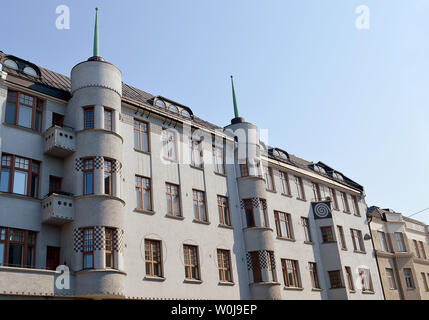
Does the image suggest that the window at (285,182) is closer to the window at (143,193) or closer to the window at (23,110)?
the window at (143,193)

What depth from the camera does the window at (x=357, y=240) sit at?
40.8m

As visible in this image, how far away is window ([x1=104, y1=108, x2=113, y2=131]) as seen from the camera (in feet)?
79.6

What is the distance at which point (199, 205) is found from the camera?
92.9 feet

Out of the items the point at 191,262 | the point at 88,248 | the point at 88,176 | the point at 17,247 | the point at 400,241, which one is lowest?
the point at 191,262

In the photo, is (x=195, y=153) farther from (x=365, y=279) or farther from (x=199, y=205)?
(x=365, y=279)

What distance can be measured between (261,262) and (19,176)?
50.8ft

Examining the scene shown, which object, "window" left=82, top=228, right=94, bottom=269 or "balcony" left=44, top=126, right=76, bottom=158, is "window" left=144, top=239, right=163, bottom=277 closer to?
"window" left=82, top=228, right=94, bottom=269

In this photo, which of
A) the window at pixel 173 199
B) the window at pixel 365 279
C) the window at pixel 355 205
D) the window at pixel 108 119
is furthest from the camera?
the window at pixel 355 205

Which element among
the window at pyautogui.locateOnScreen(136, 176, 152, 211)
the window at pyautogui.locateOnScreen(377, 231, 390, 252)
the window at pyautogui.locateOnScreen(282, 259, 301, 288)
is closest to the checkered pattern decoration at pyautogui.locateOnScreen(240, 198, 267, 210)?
the window at pyautogui.locateOnScreen(282, 259, 301, 288)

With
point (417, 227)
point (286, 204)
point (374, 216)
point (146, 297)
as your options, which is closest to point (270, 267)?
point (286, 204)

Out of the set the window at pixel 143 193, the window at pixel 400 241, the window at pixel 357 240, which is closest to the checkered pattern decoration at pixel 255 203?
the window at pixel 143 193

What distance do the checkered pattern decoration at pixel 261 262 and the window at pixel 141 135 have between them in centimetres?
977

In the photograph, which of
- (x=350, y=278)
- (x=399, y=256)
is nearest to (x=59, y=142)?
(x=350, y=278)
